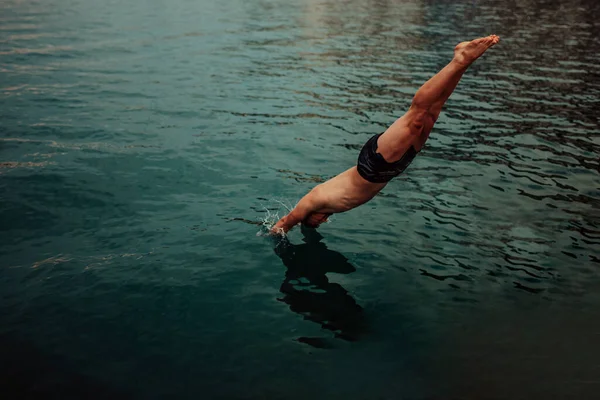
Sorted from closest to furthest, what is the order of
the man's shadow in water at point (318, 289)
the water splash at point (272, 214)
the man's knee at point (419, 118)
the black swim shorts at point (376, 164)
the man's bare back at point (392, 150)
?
the man's bare back at point (392, 150), the man's knee at point (419, 118), the man's shadow in water at point (318, 289), the black swim shorts at point (376, 164), the water splash at point (272, 214)

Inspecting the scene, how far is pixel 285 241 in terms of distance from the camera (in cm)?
1152

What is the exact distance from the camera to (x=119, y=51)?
28641mm

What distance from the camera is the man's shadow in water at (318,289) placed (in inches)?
350

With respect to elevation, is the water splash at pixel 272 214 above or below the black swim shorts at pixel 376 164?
below

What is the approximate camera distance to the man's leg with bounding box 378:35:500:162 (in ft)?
26.3

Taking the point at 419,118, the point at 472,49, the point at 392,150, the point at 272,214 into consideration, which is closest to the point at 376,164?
the point at 392,150

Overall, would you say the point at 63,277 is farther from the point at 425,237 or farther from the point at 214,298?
the point at 425,237

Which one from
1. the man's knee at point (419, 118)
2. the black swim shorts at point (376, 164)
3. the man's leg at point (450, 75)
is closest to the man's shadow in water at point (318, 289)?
the black swim shorts at point (376, 164)

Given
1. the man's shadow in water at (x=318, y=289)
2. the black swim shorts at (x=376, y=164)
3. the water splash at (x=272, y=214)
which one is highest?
the black swim shorts at (x=376, y=164)

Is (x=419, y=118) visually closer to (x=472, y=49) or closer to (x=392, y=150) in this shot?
(x=392, y=150)

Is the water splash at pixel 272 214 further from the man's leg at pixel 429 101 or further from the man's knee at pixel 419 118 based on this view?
the man's knee at pixel 419 118

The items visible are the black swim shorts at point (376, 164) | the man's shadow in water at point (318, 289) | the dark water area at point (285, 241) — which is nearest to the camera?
the dark water area at point (285, 241)

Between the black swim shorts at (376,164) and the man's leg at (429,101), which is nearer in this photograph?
the man's leg at (429,101)

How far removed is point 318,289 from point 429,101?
383 cm
